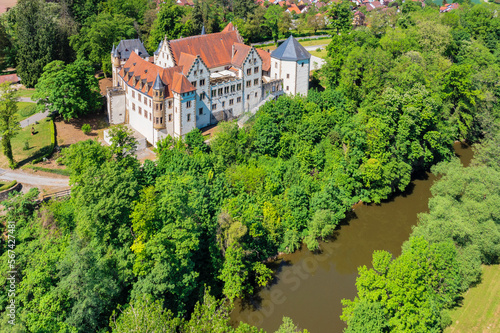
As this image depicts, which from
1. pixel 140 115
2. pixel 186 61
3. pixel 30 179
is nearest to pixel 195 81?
pixel 186 61

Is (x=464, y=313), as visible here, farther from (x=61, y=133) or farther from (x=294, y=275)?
(x=61, y=133)

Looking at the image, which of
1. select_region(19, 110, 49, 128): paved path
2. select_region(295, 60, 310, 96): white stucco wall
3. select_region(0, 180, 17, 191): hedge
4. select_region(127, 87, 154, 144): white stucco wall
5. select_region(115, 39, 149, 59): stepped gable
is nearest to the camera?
select_region(0, 180, 17, 191): hedge

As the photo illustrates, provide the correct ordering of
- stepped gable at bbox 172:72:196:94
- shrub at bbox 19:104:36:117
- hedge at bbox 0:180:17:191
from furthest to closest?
shrub at bbox 19:104:36:117 < stepped gable at bbox 172:72:196:94 < hedge at bbox 0:180:17:191

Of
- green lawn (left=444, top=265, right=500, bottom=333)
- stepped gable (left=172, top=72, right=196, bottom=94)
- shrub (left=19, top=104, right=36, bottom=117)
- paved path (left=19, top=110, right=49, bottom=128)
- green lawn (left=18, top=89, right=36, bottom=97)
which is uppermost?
stepped gable (left=172, top=72, right=196, bottom=94)

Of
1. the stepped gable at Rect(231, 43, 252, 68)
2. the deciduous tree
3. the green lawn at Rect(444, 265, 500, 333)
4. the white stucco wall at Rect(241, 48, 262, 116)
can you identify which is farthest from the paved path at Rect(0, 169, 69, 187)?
the green lawn at Rect(444, 265, 500, 333)

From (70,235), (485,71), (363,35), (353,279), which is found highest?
(363,35)

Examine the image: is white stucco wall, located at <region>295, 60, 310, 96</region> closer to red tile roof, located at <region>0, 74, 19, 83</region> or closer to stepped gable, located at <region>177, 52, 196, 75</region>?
stepped gable, located at <region>177, 52, 196, 75</region>

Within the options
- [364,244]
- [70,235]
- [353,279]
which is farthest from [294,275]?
[70,235]
